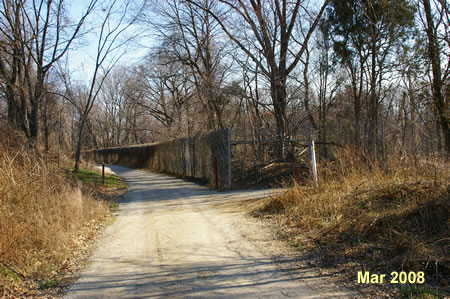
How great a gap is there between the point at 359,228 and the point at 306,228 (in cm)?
125

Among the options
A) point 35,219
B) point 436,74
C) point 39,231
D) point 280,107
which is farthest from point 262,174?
point 39,231

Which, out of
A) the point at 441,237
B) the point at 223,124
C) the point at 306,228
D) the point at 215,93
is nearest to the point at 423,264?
the point at 441,237

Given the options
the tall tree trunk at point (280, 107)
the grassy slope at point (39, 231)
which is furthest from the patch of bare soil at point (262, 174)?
the grassy slope at point (39, 231)

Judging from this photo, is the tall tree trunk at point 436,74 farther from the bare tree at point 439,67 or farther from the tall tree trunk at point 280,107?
the tall tree trunk at point 280,107

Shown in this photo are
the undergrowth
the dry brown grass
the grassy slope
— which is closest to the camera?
the undergrowth

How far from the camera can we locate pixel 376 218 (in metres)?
5.72

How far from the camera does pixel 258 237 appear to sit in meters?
6.78

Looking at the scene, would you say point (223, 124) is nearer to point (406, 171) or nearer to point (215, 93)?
point (215, 93)

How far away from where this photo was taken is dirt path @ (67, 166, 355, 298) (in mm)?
4242

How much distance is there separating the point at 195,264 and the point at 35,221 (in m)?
3.22

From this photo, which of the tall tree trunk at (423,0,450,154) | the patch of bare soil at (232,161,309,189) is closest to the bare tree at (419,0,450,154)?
the tall tree trunk at (423,0,450,154)

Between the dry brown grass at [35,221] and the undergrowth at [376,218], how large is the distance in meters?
4.07

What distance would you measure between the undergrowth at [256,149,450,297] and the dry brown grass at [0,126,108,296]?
4.07 metres

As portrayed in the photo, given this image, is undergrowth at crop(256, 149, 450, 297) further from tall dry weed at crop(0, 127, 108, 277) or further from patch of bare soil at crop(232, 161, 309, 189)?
patch of bare soil at crop(232, 161, 309, 189)
